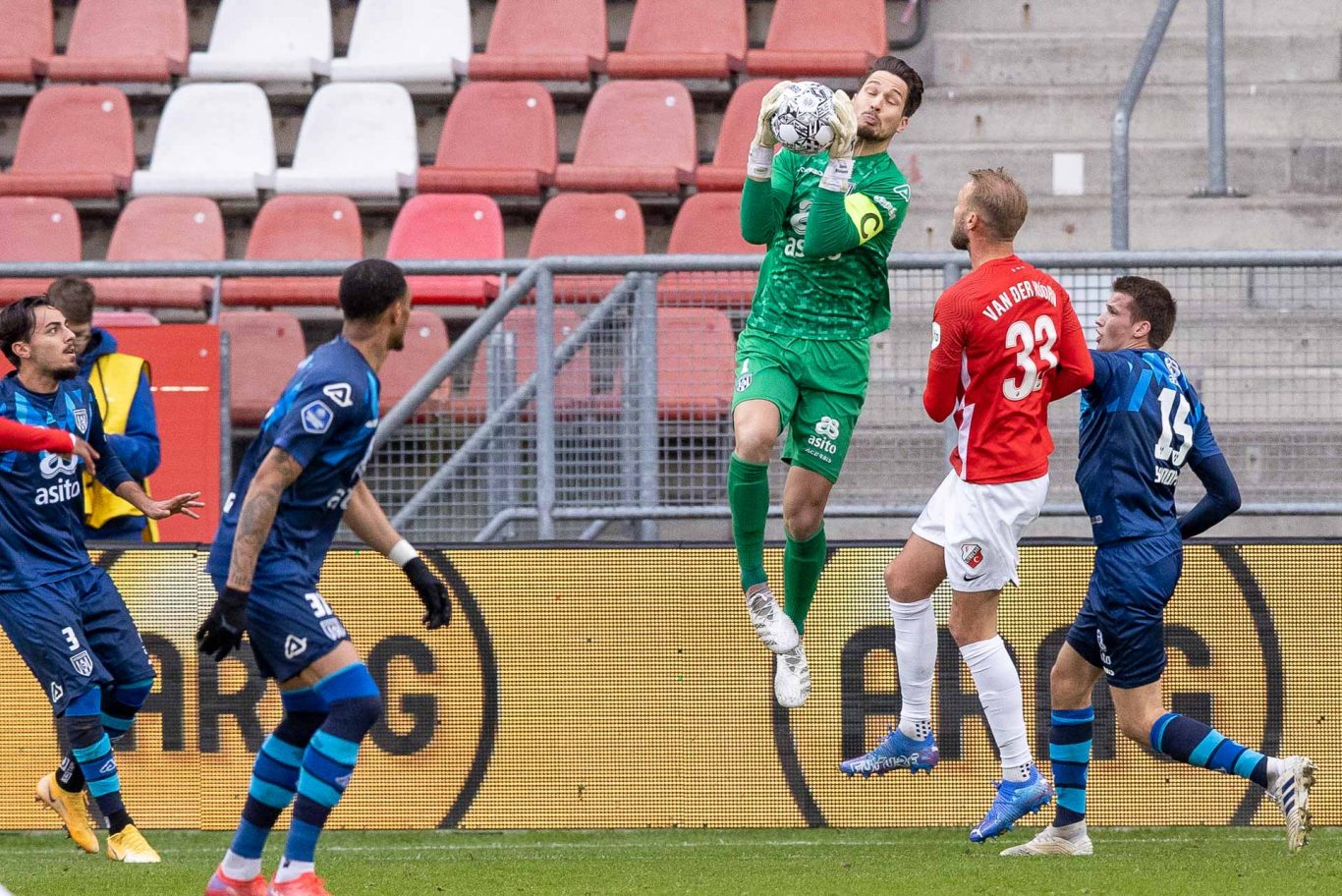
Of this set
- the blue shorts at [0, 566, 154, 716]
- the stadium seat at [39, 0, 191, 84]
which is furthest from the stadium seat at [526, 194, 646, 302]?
the blue shorts at [0, 566, 154, 716]

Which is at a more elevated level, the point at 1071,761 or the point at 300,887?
the point at 300,887

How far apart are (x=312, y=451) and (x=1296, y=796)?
359 cm

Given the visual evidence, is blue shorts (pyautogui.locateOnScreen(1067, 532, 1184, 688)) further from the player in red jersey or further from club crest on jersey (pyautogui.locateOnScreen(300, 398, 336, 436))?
club crest on jersey (pyautogui.locateOnScreen(300, 398, 336, 436))

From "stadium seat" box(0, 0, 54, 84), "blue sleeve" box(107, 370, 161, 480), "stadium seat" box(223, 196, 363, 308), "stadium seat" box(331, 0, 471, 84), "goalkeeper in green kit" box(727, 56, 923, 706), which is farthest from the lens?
"stadium seat" box(0, 0, 54, 84)

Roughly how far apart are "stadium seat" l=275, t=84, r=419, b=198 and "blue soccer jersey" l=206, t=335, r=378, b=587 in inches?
289

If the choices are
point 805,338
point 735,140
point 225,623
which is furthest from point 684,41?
point 225,623

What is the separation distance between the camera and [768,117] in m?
6.21

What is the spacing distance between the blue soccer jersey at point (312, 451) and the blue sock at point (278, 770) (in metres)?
0.42

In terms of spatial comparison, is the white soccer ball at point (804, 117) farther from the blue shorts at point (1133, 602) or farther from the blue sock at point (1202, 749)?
the blue sock at point (1202, 749)

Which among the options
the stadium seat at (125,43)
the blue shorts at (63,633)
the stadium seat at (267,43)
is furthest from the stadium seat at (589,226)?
the blue shorts at (63,633)

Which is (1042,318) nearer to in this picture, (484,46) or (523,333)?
(523,333)

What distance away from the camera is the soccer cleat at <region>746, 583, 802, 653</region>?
6527 mm

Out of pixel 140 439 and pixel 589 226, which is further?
pixel 589 226

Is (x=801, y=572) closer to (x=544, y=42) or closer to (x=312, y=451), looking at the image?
(x=312, y=451)
